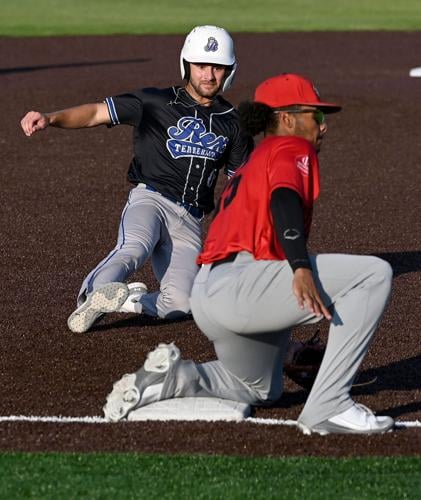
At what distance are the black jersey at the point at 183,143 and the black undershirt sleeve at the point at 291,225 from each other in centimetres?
275

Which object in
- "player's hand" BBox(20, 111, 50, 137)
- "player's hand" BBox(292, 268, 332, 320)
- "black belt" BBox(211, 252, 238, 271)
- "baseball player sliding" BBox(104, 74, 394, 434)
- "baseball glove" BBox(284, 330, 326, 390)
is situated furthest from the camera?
"player's hand" BBox(20, 111, 50, 137)

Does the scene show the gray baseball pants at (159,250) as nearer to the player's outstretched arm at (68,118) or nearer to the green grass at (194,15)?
the player's outstretched arm at (68,118)

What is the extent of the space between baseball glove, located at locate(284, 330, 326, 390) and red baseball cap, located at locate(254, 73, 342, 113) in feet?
3.96

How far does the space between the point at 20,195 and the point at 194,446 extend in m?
7.38

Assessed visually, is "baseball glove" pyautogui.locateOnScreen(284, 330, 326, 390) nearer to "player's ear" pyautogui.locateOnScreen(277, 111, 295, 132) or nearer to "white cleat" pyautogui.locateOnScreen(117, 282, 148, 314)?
"player's ear" pyautogui.locateOnScreen(277, 111, 295, 132)

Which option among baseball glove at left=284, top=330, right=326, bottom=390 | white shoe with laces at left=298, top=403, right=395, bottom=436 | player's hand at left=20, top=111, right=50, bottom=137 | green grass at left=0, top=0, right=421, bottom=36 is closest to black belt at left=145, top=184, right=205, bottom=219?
player's hand at left=20, top=111, right=50, bottom=137

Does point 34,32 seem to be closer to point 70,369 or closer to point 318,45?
point 318,45

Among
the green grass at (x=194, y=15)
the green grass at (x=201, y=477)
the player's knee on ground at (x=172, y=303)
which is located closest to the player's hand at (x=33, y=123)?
the player's knee on ground at (x=172, y=303)

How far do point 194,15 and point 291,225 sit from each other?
2612 cm

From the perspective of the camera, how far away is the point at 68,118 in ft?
25.9

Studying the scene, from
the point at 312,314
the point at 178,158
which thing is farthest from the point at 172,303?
the point at 312,314

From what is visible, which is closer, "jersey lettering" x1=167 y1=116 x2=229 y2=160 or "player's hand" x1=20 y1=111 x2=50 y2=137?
"player's hand" x1=20 y1=111 x2=50 y2=137

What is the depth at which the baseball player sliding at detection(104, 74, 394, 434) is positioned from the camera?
19.1 feet

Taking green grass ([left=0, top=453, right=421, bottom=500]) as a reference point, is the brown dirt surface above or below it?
below
